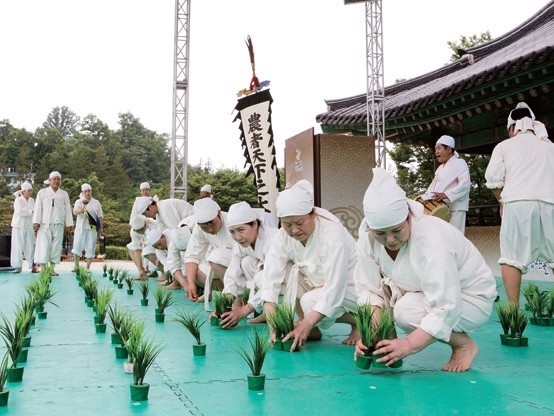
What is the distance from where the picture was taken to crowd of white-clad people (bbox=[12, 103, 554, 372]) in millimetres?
2975

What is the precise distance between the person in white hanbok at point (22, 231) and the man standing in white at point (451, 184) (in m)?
9.29

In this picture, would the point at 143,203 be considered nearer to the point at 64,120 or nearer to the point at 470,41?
the point at 470,41

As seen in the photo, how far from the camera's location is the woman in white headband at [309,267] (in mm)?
3750

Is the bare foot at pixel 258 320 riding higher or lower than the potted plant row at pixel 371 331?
lower

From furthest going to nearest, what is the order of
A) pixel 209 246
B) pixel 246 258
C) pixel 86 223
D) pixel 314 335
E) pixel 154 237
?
Answer: pixel 86 223 < pixel 154 237 < pixel 209 246 < pixel 246 258 < pixel 314 335

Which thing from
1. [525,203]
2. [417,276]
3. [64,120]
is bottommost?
[417,276]

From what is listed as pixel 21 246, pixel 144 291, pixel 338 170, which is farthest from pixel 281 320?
pixel 21 246

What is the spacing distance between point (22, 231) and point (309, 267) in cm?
1043

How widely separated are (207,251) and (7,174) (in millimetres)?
41016

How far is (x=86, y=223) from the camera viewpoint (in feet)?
40.3

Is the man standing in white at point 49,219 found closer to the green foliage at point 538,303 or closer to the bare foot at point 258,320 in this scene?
the bare foot at point 258,320

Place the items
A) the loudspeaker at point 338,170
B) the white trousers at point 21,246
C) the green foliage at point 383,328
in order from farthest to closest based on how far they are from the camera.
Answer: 1. the white trousers at point 21,246
2. the loudspeaker at point 338,170
3. the green foliage at point 383,328

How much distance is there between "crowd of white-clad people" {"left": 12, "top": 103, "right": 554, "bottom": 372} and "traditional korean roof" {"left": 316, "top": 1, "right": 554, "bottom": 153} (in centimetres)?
201

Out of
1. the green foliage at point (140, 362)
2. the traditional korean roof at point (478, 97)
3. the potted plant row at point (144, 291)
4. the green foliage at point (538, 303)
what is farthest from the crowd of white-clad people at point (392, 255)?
the traditional korean roof at point (478, 97)
